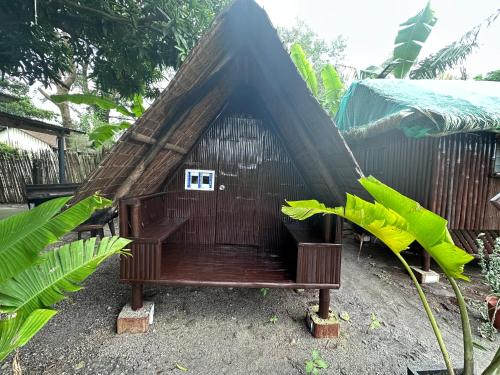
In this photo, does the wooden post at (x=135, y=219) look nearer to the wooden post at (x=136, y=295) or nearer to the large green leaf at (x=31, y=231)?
the wooden post at (x=136, y=295)

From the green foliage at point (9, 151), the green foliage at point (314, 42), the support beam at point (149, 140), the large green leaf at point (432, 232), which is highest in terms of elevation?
the green foliage at point (314, 42)

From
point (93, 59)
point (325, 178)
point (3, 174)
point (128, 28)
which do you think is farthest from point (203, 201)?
Answer: point (3, 174)

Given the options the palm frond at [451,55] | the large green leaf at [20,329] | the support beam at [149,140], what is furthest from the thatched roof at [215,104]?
the palm frond at [451,55]

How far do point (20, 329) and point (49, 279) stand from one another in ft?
1.14

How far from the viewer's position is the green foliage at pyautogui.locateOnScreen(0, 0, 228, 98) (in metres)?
3.96

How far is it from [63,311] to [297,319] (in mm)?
2996

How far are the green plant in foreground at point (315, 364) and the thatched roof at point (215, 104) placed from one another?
1.64m

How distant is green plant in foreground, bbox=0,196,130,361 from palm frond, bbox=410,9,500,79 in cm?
833

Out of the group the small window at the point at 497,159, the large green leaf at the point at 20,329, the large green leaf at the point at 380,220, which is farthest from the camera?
the small window at the point at 497,159

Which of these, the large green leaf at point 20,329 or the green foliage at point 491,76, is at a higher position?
the green foliage at point 491,76

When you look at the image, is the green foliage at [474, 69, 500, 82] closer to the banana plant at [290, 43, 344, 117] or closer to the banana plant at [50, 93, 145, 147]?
the banana plant at [290, 43, 344, 117]

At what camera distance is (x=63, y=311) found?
9.93 feet

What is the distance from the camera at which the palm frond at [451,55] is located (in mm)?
6011

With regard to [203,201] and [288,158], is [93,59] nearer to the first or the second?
[203,201]
